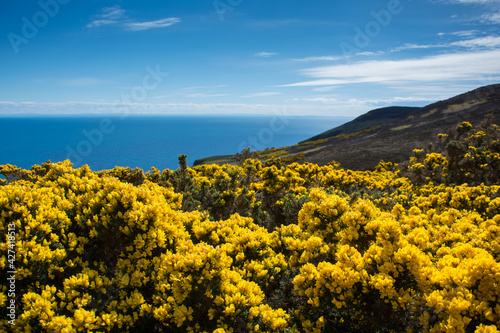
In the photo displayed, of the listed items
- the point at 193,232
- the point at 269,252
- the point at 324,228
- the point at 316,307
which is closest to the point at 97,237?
the point at 193,232

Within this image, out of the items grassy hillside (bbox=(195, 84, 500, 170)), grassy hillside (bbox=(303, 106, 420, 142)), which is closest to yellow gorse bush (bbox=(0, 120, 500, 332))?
grassy hillside (bbox=(195, 84, 500, 170))

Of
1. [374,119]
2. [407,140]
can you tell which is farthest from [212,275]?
[374,119]

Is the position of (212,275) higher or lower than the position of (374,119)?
lower

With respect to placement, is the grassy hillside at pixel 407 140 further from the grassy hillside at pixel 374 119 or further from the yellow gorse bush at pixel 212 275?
the grassy hillside at pixel 374 119

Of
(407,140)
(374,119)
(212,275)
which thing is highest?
(374,119)

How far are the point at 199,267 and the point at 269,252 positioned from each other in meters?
2.28

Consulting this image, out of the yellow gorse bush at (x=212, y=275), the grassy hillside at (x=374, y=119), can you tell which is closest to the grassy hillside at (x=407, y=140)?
the yellow gorse bush at (x=212, y=275)

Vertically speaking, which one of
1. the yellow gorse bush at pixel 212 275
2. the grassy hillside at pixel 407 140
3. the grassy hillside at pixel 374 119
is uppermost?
the grassy hillside at pixel 374 119

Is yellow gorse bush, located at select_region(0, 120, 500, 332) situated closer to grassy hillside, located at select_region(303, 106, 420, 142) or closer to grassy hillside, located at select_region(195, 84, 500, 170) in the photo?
grassy hillside, located at select_region(195, 84, 500, 170)

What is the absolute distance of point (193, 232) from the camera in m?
6.62

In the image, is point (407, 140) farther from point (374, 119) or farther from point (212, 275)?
point (374, 119)

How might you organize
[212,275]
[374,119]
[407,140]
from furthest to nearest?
[374,119]
[407,140]
[212,275]

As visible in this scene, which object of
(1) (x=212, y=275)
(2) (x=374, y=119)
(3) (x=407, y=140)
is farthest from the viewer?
(2) (x=374, y=119)

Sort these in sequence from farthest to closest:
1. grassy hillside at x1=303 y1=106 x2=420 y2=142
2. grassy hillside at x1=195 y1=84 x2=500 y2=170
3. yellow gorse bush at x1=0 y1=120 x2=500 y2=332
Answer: grassy hillside at x1=303 y1=106 x2=420 y2=142
grassy hillside at x1=195 y1=84 x2=500 y2=170
yellow gorse bush at x1=0 y1=120 x2=500 y2=332
